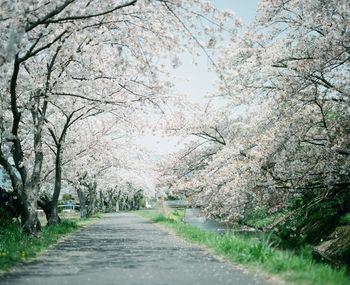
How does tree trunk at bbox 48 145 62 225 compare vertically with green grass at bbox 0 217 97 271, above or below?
above

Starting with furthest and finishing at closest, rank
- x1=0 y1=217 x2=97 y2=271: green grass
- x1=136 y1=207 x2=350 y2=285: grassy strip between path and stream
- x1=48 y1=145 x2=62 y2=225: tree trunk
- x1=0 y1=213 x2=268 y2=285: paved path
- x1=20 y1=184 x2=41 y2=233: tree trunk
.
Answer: x1=48 y1=145 x2=62 y2=225: tree trunk, x1=20 y1=184 x2=41 y2=233: tree trunk, x1=0 y1=217 x2=97 y2=271: green grass, x1=0 y1=213 x2=268 y2=285: paved path, x1=136 y1=207 x2=350 y2=285: grassy strip between path and stream

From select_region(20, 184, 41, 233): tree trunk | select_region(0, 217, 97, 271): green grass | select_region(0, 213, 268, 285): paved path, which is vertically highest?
select_region(20, 184, 41, 233): tree trunk

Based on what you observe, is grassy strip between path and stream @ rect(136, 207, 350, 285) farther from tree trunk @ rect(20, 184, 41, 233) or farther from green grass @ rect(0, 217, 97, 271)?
tree trunk @ rect(20, 184, 41, 233)

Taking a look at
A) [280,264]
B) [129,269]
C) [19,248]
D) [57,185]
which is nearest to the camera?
[280,264]

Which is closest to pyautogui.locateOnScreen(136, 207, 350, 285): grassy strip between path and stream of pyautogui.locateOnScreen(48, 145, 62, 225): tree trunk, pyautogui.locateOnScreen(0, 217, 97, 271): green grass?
pyautogui.locateOnScreen(0, 217, 97, 271): green grass

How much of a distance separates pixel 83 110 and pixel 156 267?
48.4ft

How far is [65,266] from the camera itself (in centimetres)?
914

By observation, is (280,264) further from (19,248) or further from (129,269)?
(19,248)

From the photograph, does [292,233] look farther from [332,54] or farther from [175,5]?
[175,5]

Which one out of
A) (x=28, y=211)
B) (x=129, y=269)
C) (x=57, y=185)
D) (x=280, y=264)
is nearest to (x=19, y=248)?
(x=129, y=269)

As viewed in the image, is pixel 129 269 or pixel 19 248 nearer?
pixel 129 269

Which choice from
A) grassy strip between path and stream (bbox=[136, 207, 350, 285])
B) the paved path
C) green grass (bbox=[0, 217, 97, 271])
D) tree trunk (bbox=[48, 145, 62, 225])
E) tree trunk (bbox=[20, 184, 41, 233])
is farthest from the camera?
tree trunk (bbox=[48, 145, 62, 225])

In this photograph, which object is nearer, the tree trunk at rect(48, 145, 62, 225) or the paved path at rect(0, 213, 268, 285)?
the paved path at rect(0, 213, 268, 285)

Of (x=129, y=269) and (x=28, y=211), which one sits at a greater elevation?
(x=28, y=211)
